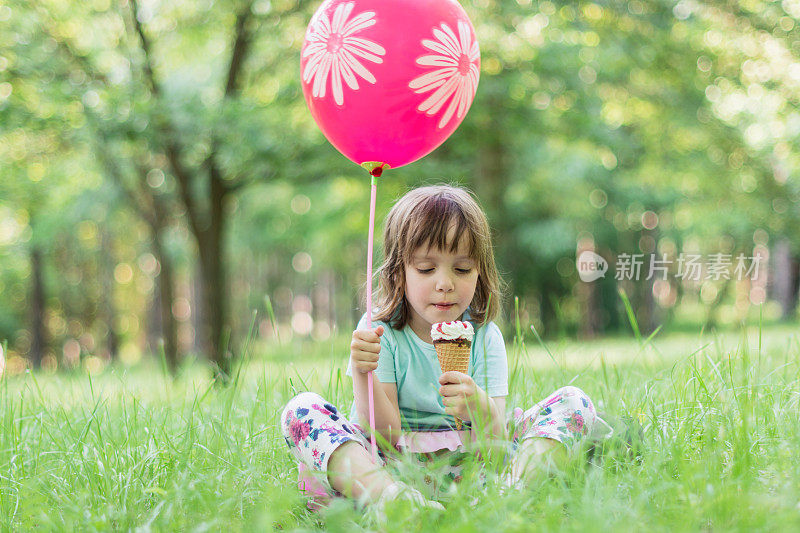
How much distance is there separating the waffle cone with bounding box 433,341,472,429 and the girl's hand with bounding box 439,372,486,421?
51 mm

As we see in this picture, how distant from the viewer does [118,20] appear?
24.2 feet

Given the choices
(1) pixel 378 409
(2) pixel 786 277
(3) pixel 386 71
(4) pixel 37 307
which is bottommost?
(4) pixel 37 307

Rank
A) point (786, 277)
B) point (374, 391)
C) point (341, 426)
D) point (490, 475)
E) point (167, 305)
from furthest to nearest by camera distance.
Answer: point (786, 277), point (167, 305), point (374, 391), point (341, 426), point (490, 475)

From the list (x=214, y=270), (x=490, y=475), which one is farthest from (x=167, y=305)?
(x=490, y=475)

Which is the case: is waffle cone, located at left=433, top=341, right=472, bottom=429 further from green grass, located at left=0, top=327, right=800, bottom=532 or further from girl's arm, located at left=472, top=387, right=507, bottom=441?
green grass, located at left=0, top=327, right=800, bottom=532

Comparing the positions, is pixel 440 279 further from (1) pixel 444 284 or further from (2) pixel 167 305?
(2) pixel 167 305

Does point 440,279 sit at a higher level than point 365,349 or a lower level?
higher

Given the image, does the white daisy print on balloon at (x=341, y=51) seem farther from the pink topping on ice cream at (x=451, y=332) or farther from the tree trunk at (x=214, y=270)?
the tree trunk at (x=214, y=270)

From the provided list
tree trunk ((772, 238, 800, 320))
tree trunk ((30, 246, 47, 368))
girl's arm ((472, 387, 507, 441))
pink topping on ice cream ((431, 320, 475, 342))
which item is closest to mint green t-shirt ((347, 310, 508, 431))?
girl's arm ((472, 387, 507, 441))

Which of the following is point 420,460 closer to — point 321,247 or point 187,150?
point 187,150

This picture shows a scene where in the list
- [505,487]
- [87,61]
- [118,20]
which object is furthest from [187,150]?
[505,487]

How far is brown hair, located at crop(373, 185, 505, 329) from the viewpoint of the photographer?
2031 mm

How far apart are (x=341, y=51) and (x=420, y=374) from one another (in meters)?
1.04

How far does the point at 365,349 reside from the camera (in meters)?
1.87
